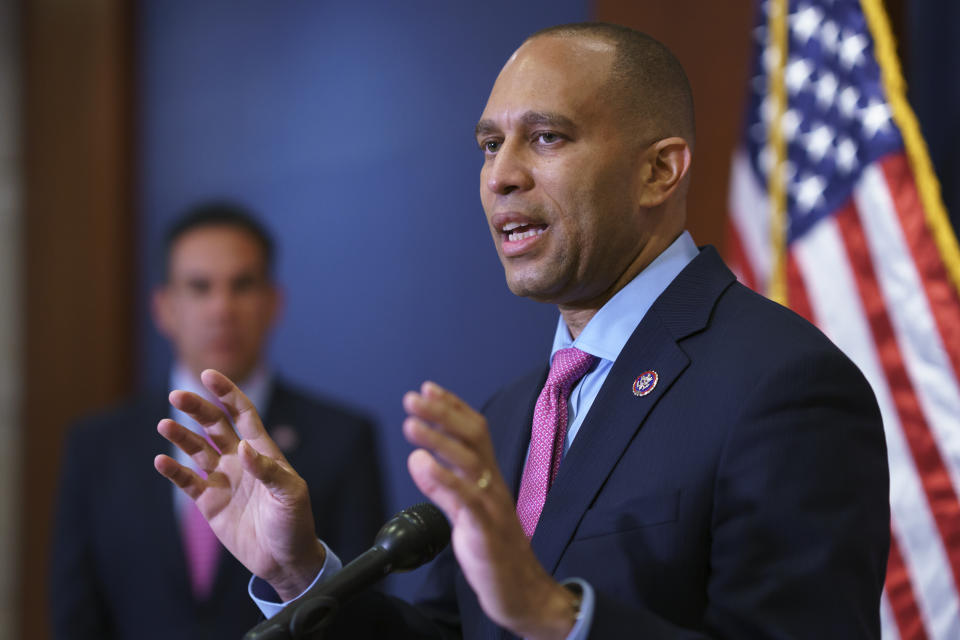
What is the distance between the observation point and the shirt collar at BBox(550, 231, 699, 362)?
1.43m

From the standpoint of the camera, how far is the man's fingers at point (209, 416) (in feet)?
4.32

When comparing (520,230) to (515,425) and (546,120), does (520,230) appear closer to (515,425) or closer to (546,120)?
Result: (546,120)

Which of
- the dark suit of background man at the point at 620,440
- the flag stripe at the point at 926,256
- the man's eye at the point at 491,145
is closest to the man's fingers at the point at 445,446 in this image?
the dark suit of background man at the point at 620,440

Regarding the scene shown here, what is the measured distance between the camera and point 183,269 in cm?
298

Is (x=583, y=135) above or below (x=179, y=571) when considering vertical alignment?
above

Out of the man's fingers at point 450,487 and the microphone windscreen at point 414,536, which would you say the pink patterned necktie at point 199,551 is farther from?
the man's fingers at point 450,487

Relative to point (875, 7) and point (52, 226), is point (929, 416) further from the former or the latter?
point (52, 226)

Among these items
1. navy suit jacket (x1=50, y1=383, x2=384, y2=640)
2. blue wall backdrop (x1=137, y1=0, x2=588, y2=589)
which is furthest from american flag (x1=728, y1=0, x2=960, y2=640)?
navy suit jacket (x1=50, y1=383, x2=384, y2=640)

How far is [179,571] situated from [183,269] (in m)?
0.87

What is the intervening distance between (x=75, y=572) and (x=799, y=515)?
2.13 meters

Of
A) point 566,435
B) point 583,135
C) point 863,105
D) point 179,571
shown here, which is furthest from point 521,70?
point 179,571

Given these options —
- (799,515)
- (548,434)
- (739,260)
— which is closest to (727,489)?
(799,515)

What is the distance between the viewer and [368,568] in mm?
1083

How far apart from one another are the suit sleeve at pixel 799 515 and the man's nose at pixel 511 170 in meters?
0.45
